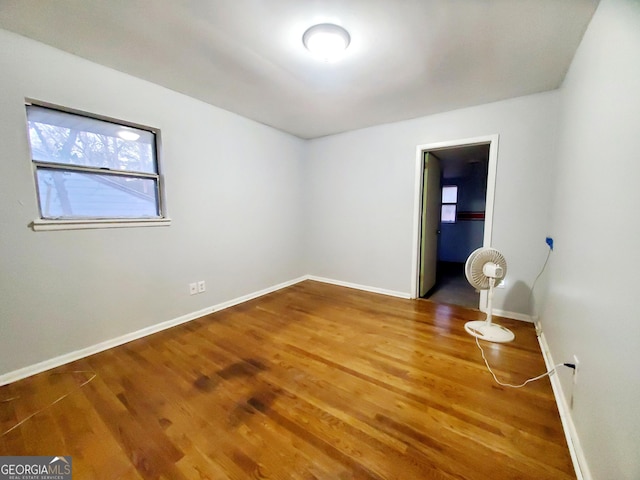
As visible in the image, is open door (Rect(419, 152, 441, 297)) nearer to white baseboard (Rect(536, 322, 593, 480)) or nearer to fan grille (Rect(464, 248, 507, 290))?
fan grille (Rect(464, 248, 507, 290))

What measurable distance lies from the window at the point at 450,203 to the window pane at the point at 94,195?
607 centimetres

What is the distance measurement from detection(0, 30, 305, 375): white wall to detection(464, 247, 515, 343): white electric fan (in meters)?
2.70

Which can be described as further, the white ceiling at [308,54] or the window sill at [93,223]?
the window sill at [93,223]

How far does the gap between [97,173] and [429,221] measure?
12.6ft

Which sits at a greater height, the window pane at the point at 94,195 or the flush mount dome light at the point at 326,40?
the flush mount dome light at the point at 326,40

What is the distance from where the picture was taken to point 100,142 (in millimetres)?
2143

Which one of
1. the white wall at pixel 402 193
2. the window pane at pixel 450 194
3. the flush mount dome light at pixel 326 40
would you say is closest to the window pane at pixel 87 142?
the flush mount dome light at pixel 326 40

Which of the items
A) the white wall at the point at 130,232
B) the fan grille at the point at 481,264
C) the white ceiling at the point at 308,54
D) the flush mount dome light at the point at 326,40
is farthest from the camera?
the fan grille at the point at 481,264

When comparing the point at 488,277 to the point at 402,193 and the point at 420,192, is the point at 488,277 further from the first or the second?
the point at 402,193

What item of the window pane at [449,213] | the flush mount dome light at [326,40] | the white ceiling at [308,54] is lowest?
the window pane at [449,213]

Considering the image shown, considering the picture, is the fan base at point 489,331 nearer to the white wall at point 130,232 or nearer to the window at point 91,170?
the white wall at point 130,232

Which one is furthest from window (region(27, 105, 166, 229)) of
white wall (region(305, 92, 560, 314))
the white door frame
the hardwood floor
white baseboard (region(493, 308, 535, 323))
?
white baseboard (region(493, 308, 535, 323))

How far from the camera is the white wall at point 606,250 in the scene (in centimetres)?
85

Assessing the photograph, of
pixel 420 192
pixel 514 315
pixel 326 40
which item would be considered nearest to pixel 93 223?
pixel 326 40
